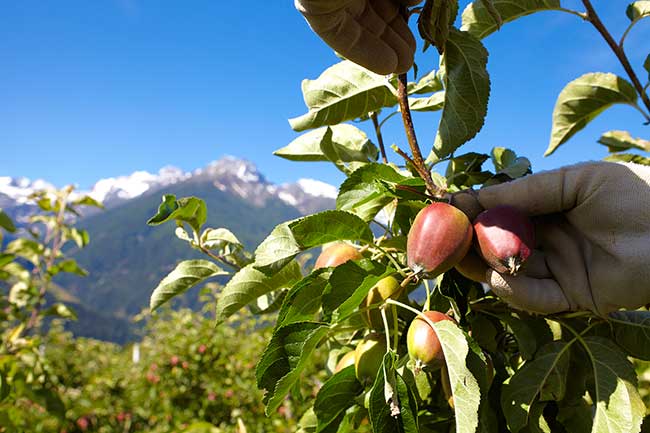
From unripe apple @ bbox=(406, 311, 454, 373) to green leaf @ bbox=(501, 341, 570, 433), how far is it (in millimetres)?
161

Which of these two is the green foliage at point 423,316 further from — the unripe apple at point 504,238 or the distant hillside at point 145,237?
the distant hillside at point 145,237

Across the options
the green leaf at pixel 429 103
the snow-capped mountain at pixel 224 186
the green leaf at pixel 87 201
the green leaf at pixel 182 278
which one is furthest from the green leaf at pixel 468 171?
the snow-capped mountain at pixel 224 186

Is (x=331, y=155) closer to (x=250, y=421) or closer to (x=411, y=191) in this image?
(x=411, y=191)

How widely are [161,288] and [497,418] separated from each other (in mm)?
749

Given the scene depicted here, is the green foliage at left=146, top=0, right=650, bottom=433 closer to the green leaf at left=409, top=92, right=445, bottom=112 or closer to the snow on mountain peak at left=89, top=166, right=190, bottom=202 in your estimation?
the green leaf at left=409, top=92, right=445, bottom=112

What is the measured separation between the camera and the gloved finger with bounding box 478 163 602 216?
0.72 m

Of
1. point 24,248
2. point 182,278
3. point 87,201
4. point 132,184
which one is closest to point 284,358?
point 182,278

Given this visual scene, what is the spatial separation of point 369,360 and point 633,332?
18.1 inches

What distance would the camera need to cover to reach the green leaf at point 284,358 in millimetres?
740

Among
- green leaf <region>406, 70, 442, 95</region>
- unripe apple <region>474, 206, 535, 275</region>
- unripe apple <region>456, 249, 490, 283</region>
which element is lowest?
unripe apple <region>456, 249, 490, 283</region>

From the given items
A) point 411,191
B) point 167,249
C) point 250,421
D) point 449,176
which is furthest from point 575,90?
point 167,249

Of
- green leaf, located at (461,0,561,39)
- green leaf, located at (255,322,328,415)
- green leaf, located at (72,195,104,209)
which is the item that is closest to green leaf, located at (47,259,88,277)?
green leaf, located at (72,195,104,209)

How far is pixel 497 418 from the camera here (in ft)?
2.84

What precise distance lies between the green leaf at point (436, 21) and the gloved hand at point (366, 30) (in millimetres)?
32
